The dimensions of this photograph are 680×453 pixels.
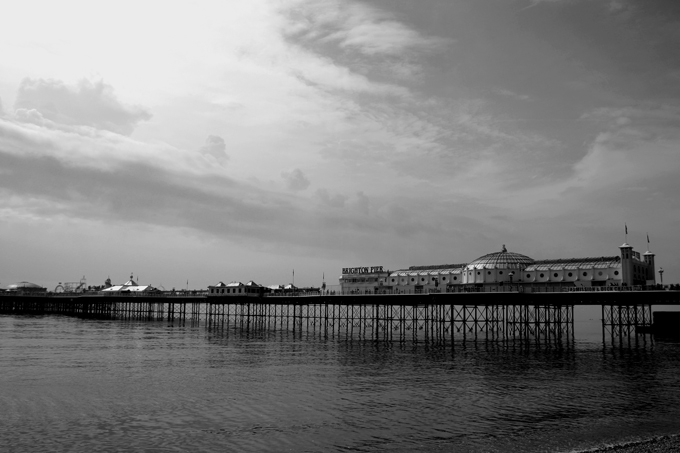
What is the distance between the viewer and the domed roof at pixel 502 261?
92.9 meters

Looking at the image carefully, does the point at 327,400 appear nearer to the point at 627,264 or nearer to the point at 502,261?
the point at 627,264

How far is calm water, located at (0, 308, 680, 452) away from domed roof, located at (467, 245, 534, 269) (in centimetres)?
3257

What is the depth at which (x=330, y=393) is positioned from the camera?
123 feet

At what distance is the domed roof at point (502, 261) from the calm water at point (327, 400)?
3257 centimetres

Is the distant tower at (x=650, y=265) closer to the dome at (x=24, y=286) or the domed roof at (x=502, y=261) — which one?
the domed roof at (x=502, y=261)

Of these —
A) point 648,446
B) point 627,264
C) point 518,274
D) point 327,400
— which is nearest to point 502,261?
point 518,274

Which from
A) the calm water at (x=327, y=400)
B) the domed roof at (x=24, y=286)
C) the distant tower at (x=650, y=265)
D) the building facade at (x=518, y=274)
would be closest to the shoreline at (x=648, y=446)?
the calm water at (x=327, y=400)

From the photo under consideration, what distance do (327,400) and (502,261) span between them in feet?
212

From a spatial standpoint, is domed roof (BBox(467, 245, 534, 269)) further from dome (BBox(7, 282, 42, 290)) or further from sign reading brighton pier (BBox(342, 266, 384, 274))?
dome (BBox(7, 282, 42, 290))

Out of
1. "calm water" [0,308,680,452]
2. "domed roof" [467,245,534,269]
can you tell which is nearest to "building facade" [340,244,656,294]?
"domed roof" [467,245,534,269]

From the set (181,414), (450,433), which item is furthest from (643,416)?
(181,414)

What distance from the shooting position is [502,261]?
308 ft

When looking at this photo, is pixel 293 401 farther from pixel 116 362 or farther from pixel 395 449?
pixel 116 362

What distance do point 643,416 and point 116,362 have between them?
133 ft
